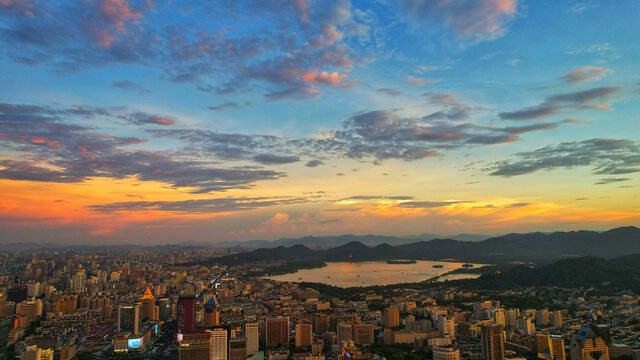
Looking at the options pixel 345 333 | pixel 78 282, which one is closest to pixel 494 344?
pixel 345 333

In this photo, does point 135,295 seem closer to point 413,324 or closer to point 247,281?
point 247,281

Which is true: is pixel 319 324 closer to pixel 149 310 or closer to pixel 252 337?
pixel 252 337

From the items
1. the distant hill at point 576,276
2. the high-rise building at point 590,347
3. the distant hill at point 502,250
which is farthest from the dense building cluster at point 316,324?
the distant hill at point 502,250

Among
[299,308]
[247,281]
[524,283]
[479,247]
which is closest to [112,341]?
[299,308]

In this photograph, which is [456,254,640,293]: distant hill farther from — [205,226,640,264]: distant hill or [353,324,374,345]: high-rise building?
[353,324,374,345]: high-rise building

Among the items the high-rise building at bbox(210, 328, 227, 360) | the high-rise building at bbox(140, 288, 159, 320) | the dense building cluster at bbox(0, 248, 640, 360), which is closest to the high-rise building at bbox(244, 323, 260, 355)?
the dense building cluster at bbox(0, 248, 640, 360)
